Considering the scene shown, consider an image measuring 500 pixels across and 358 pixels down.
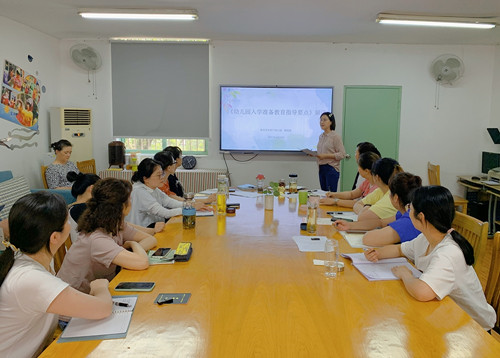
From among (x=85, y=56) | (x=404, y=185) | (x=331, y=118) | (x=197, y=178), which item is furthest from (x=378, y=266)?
(x=85, y=56)

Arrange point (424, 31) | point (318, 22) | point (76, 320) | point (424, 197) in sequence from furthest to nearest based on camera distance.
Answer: point (424, 31)
point (318, 22)
point (424, 197)
point (76, 320)

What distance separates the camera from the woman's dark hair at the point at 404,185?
233 centimetres

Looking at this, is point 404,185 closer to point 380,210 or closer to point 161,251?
point 380,210

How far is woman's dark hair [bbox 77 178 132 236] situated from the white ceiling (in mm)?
2811

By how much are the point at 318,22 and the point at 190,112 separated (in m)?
2.33

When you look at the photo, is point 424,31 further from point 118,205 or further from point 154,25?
point 118,205

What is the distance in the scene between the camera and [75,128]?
605 centimetres

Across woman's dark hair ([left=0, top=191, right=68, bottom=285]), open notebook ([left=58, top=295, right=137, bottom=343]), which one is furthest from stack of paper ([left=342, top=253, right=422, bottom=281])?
woman's dark hair ([left=0, top=191, right=68, bottom=285])

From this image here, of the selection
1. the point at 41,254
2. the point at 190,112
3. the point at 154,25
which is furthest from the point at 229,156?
the point at 41,254

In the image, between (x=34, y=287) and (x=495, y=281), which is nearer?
(x=34, y=287)

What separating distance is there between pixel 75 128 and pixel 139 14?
7.00 ft

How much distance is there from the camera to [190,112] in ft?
21.0

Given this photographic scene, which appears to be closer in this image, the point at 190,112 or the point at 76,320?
the point at 76,320

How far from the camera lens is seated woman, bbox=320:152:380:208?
3.47m
